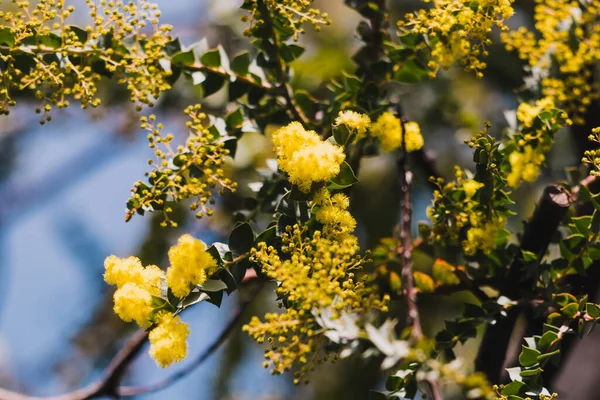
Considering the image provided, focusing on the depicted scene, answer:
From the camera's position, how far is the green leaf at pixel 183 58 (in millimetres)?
1238

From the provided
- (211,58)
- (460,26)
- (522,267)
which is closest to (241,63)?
(211,58)

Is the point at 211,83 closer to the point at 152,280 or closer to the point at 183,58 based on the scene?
the point at 183,58

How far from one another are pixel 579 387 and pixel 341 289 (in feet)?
4.94

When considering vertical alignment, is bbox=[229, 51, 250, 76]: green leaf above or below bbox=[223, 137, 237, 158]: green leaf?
above

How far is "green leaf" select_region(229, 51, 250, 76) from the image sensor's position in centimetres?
128

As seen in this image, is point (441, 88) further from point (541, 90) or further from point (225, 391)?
point (225, 391)

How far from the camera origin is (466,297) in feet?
7.07

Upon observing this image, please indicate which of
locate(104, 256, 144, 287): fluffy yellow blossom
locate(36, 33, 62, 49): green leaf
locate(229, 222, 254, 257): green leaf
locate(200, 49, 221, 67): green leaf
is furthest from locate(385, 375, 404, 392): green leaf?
locate(36, 33, 62, 49): green leaf

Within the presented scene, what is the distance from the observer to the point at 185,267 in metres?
0.98

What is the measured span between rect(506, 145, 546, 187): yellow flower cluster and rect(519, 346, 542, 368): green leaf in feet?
0.92

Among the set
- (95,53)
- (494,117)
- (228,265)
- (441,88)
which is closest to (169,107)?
(441,88)

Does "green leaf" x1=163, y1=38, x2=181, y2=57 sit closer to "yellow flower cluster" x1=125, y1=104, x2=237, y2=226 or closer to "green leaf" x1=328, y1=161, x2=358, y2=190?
"yellow flower cluster" x1=125, y1=104, x2=237, y2=226

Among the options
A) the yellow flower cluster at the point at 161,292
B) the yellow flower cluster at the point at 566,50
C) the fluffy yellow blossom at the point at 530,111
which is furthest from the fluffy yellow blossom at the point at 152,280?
the yellow flower cluster at the point at 566,50

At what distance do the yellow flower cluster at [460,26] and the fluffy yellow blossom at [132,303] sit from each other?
23.2 inches
